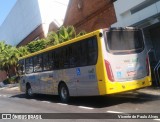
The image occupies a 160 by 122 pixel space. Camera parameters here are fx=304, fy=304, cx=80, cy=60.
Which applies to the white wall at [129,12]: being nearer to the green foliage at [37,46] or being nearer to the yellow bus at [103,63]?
the yellow bus at [103,63]

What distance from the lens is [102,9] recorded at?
24.8 metres

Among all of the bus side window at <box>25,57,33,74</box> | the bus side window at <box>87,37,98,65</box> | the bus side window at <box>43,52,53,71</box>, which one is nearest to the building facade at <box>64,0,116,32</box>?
the bus side window at <box>25,57,33,74</box>

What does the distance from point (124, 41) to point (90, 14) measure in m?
15.2

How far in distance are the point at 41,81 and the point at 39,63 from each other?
102cm

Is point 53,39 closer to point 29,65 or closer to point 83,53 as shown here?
point 29,65

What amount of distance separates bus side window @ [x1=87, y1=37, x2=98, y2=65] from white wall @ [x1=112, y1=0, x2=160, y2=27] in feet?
25.2

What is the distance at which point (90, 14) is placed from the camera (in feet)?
87.5

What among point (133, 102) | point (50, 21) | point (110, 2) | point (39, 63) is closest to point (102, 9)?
point (110, 2)

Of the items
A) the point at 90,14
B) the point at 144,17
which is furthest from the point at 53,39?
the point at 144,17

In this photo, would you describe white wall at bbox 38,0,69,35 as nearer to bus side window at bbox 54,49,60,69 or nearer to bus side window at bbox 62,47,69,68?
bus side window at bbox 54,49,60,69

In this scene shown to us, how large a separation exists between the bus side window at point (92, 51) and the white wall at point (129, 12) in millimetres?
7684

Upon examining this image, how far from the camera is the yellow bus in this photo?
11.2m

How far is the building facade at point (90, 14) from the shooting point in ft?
79.4

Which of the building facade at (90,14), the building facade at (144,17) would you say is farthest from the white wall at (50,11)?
the building facade at (144,17)
